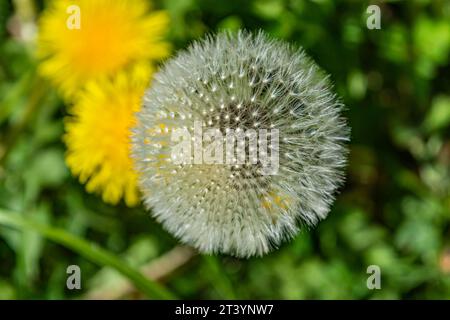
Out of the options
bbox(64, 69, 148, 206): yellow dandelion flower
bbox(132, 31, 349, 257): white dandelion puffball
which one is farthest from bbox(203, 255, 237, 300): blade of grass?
bbox(132, 31, 349, 257): white dandelion puffball

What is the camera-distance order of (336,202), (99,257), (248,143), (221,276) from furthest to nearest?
(336,202)
(221,276)
(99,257)
(248,143)

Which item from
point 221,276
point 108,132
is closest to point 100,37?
point 108,132

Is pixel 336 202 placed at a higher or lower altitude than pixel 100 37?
lower

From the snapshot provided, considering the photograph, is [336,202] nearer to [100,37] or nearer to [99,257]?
[99,257]

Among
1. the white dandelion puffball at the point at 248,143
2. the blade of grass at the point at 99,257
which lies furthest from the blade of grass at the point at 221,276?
the white dandelion puffball at the point at 248,143

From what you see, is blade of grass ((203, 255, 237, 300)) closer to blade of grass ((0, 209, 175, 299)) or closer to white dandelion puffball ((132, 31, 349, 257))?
blade of grass ((0, 209, 175, 299))

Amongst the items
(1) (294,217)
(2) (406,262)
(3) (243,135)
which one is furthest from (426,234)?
(3) (243,135)

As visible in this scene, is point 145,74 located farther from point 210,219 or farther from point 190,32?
point 210,219
